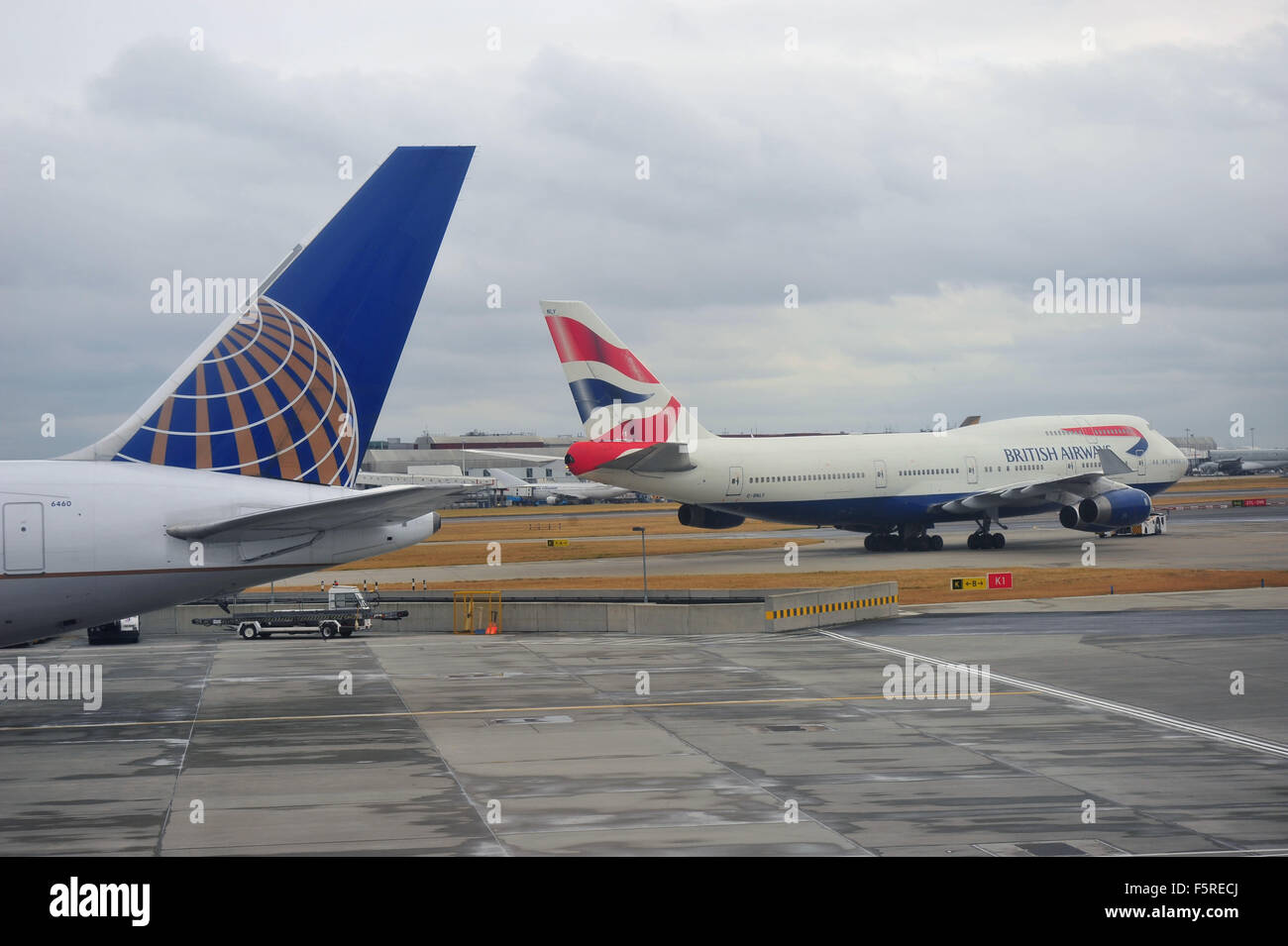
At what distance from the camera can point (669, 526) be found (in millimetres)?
101125

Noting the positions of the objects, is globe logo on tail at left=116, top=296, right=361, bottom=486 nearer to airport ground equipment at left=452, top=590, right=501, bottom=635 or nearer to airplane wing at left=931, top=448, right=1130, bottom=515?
airport ground equipment at left=452, top=590, right=501, bottom=635

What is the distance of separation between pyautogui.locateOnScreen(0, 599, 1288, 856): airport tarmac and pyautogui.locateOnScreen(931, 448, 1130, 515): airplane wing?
3282 cm

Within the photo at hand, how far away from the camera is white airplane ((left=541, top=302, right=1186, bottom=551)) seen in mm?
58656

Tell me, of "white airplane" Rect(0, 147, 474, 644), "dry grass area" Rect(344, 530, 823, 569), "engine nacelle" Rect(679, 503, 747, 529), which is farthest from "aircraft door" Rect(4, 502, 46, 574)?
"dry grass area" Rect(344, 530, 823, 569)

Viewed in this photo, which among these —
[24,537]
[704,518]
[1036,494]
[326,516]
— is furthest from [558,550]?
[24,537]

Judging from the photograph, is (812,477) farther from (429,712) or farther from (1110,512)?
(429,712)

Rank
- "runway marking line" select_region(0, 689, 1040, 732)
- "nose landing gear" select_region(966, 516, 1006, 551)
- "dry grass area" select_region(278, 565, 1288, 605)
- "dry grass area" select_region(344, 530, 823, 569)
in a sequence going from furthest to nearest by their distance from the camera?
"dry grass area" select_region(344, 530, 823, 569)
"nose landing gear" select_region(966, 516, 1006, 551)
"dry grass area" select_region(278, 565, 1288, 605)
"runway marking line" select_region(0, 689, 1040, 732)

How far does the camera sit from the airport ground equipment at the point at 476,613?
42.3 m

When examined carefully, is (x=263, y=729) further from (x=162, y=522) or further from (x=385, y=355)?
(x=385, y=355)

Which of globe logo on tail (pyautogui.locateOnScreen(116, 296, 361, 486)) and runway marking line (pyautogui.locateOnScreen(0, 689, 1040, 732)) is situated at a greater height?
globe logo on tail (pyautogui.locateOnScreen(116, 296, 361, 486))

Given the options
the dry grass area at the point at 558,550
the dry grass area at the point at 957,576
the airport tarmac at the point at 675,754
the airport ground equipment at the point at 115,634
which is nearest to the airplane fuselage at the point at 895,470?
the dry grass area at the point at 957,576

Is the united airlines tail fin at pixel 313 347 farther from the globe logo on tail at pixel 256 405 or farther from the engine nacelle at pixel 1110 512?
the engine nacelle at pixel 1110 512

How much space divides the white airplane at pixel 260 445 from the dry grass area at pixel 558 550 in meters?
47.7
